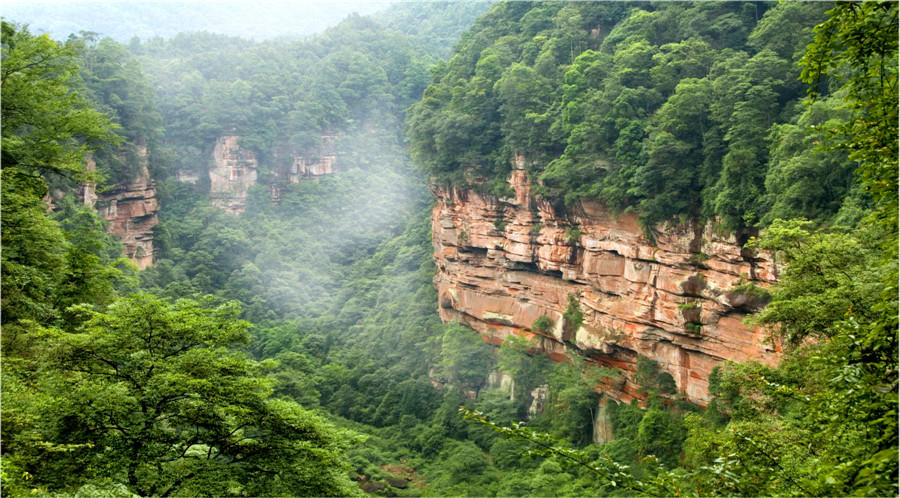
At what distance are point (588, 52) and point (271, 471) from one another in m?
22.8

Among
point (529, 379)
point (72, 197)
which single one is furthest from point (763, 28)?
point (72, 197)

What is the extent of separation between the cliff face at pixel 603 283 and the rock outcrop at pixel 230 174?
24581 mm

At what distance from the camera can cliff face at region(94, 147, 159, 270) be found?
1612 inches

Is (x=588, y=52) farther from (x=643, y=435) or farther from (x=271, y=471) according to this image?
(x=271, y=471)

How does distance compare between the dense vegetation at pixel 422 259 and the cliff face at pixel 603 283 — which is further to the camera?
the cliff face at pixel 603 283

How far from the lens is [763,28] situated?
2244 cm

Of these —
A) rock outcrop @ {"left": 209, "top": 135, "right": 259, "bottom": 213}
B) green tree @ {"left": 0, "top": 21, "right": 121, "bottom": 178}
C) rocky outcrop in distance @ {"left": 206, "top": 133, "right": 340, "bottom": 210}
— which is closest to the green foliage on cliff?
green tree @ {"left": 0, "top": 21, "right": 121, "bottom": 178}

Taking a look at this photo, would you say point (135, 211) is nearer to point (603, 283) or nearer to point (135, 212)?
point (135, 212)

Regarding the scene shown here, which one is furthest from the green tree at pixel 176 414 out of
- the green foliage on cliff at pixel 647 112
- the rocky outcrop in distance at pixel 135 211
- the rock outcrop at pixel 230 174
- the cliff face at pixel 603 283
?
the rock outcrop at pixel 230 174

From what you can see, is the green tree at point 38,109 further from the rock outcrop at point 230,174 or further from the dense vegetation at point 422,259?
the rock outcrop at point 230,174

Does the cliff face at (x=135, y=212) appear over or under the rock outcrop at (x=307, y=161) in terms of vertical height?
under

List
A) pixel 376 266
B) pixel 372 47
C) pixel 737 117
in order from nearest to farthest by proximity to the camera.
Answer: pixel 737 117 → pixel 376 266 → pixel 372 47

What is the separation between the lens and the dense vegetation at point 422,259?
23.6 feet

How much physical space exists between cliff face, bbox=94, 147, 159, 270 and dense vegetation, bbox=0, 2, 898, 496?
1.04 meters
